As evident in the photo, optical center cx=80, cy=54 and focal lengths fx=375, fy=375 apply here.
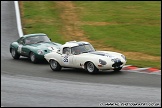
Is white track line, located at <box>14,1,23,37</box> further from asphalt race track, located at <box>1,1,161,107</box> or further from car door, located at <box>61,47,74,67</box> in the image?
car door, located at <box>61,47,74,67</box>

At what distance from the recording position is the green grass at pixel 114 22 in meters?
22.4

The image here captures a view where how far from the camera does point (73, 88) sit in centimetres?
1283

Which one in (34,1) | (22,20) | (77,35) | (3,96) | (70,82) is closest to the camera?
(3,96)

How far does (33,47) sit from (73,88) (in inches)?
285

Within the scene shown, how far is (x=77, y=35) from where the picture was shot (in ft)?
87.4

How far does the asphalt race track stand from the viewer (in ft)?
35.5

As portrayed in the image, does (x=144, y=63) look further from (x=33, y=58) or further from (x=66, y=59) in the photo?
(x=33, y=58)

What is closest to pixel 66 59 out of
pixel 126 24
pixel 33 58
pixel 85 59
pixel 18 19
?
pixel 85 59

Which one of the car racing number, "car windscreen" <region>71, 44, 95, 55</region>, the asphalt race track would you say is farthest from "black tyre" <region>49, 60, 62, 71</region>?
"car windscreen" <region>71, 44, 95, 55</region>

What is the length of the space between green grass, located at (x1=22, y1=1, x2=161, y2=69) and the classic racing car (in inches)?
82.3

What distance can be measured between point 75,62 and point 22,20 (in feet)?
56.7

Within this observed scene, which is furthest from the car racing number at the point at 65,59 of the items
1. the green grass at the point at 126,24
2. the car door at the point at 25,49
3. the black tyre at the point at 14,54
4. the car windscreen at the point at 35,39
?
the green grass at the point at 126,24

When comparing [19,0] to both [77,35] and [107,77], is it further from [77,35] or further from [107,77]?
[107,77]

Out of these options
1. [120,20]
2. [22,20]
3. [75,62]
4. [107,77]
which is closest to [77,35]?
[120,20]
